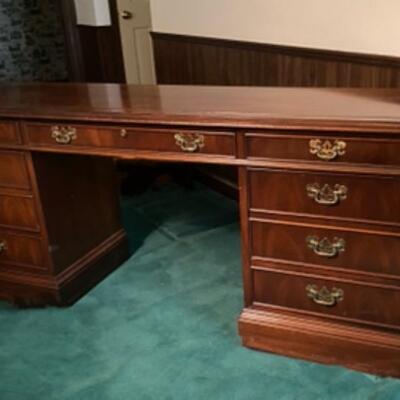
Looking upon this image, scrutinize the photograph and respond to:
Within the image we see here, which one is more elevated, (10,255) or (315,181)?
(315,181)

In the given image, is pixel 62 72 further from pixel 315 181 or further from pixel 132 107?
pixel 315 181

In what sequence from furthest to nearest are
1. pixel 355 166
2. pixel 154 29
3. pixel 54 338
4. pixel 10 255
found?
pixel 154 29
pixel 10 255
pixel 54 338
pixel 355 166

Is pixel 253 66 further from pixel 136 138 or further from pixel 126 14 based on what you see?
pixel 126 14

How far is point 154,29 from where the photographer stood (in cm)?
341

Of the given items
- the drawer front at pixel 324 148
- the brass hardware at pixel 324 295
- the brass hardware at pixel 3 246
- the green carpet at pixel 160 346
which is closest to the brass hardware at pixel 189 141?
the drawer front at pixel 324 148

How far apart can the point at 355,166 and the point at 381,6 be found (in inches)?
32.6

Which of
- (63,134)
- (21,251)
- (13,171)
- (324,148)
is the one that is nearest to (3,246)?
(21,251)

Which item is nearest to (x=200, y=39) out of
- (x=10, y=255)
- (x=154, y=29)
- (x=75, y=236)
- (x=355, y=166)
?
(x=154, y=29)

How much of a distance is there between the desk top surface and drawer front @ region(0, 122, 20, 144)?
54 mm

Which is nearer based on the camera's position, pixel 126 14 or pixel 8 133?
pixel 8 133

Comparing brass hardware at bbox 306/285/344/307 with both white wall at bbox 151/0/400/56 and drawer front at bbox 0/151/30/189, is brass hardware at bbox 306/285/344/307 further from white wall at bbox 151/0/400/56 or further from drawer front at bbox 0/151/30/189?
drawer front at bbox 0/151/30/189

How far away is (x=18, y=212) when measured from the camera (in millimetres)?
2074

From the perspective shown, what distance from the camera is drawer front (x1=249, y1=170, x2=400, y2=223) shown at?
1483 mm

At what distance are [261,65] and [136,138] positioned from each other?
1.17m
